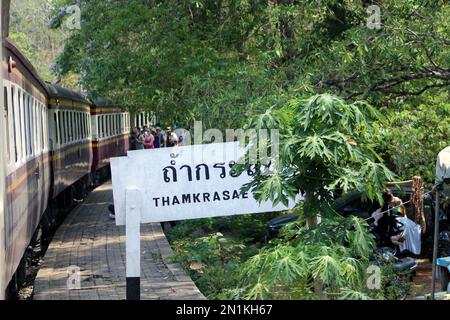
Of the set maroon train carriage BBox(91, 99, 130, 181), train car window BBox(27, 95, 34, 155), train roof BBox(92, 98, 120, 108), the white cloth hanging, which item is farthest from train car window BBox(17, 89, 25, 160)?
train roof BBox(92, 98, 120, 108)

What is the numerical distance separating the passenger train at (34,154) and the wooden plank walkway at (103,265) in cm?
41

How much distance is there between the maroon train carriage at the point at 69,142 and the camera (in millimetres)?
16219

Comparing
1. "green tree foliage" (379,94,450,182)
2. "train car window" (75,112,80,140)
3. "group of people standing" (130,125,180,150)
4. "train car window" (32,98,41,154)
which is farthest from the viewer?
"group of people standing" (130,125,180,150)

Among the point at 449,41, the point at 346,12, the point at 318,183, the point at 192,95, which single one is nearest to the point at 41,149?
the point at 192,95

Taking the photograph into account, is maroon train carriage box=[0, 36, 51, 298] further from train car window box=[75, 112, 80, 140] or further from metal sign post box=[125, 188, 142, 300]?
train car window box=[75, 112, 80, 140]

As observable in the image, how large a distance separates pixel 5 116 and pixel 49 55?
52.2 metres

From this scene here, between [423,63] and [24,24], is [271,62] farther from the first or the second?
[24,24]

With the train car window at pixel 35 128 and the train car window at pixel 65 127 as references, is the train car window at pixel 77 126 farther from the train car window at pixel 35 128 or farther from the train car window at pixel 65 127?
the train car window at pixel 35 128

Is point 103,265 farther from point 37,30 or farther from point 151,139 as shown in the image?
point 37,30

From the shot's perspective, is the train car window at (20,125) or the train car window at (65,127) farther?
the train car window at (65,127)

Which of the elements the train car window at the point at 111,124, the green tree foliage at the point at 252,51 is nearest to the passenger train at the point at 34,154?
the green tree foliage at the point at 252,51

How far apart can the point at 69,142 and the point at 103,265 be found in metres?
7.63

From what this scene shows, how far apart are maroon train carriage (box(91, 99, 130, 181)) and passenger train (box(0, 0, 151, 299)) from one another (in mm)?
92

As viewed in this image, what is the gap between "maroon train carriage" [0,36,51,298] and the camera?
7.98 m
